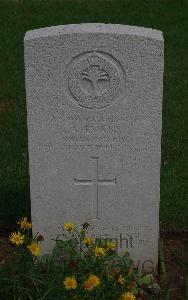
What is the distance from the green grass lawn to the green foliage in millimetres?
1203

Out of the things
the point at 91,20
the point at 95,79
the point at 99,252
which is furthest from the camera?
the point at 91,20

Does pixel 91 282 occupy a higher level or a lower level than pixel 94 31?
lower

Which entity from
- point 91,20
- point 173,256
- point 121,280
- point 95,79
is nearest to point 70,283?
point 121,280

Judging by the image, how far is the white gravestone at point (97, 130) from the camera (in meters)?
4.14

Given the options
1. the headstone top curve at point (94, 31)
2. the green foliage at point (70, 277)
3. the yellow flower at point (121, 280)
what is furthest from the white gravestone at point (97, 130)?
the yellow flower at point (121, 280)

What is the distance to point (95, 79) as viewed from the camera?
4.23 m

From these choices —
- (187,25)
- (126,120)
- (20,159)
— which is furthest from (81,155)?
(187,25)

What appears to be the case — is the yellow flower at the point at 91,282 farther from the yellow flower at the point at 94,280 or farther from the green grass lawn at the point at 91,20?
the green grass lawn at the point at 91,20

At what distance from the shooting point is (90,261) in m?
4.08

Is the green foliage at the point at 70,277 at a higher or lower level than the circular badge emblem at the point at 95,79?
lower

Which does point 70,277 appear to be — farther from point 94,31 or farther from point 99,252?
point 94,31

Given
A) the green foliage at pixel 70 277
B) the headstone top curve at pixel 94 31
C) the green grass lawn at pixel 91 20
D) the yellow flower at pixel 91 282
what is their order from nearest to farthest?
the yellow flower at pixel 91 282
the green foliage at pixel 70 277
the headstone top curve at pixel 94 31
the green grass lawn at pixel 91 20

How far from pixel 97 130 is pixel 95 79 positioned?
0.33 meters

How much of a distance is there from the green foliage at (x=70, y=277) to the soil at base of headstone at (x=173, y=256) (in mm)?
388
